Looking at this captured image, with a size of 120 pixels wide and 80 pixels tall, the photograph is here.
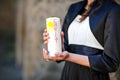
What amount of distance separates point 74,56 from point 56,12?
8.45ft

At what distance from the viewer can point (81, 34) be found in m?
2.67

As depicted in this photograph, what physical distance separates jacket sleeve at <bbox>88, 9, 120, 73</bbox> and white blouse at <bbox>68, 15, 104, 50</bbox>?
13 centimetres

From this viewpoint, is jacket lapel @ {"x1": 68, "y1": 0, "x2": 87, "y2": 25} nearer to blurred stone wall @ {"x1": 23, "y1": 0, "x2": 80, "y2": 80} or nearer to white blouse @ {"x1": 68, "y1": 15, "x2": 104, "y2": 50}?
white blouse @ {"x1": 68, "y1": 15, "x2": 104, "y2": 50}

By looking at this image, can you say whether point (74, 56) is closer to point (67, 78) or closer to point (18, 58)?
point (67, 78)

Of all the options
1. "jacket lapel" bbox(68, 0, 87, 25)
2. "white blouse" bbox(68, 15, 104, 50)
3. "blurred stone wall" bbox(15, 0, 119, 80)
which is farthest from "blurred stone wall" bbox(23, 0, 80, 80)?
"white blouse" bbox(68, 15, 104, 50)

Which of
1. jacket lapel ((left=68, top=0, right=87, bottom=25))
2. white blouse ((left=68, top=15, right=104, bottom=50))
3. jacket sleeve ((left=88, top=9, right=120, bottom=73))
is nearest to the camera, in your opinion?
jacket sleeve ((left=88, top=9, right=120, bottom=73))

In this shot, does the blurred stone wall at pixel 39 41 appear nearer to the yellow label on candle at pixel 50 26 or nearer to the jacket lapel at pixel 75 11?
the jacket lapel at pixel 75 11

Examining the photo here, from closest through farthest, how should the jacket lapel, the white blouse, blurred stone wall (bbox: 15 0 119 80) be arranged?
the white blouse
the jacket lapel
blurred stone wall (bbox: 15 0 119 80)

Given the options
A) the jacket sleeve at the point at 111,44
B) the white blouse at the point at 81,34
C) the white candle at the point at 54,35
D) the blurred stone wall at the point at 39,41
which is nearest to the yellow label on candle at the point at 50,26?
the white candle at the point at 54,35

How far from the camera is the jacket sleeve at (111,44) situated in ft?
8.15

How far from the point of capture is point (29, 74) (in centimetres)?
566

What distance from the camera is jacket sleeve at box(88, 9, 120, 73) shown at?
2485mm

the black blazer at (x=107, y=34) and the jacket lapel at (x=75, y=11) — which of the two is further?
the jacket lapel at (x=75, y=11)

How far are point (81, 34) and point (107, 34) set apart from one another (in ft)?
0.72
